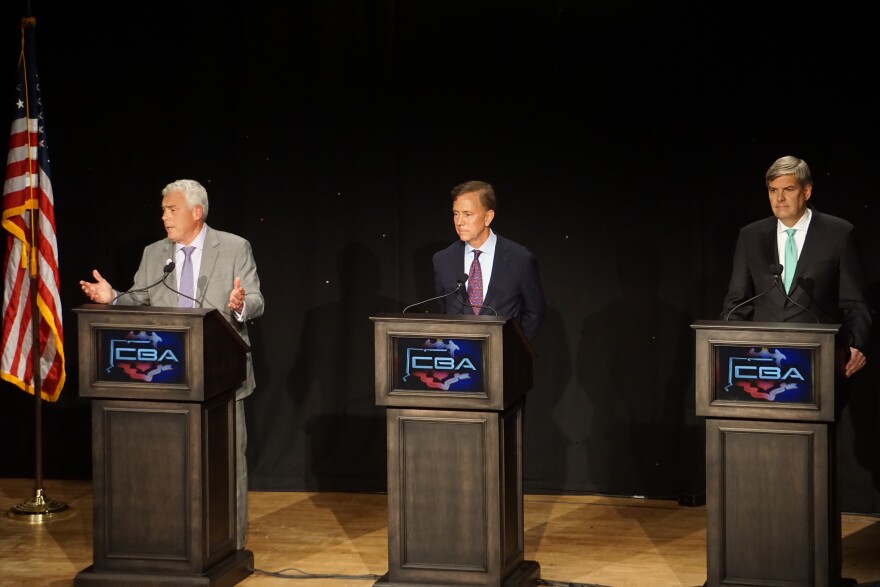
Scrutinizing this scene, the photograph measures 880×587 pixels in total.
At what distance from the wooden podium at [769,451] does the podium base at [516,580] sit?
694mm

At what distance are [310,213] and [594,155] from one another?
1.53 m

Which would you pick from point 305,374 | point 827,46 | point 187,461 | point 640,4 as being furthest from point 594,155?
point 187,461

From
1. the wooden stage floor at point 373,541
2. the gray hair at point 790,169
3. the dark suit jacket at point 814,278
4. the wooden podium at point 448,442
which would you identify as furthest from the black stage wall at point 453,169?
the wooden podium at point 448,442

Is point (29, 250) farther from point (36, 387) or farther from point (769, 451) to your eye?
point (769, 451)

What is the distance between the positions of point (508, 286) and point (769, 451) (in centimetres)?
132

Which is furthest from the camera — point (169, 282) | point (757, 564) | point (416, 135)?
point (416, 135)

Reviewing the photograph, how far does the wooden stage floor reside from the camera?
5156 millimetres

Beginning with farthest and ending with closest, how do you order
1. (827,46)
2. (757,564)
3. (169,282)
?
(827,46) < (169,282) < (757,564)

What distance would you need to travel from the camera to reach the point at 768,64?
20.4ft

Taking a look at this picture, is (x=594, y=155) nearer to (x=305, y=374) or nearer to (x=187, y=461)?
(x=305, y=374)

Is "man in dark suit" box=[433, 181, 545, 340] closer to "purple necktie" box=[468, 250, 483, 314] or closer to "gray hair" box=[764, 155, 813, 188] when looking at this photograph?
"purple necktie" box=[468, 250, 483, 314]

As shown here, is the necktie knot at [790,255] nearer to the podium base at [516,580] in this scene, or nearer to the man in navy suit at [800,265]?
the man in navy suit at [800,265]

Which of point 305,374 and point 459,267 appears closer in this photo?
point 459,267

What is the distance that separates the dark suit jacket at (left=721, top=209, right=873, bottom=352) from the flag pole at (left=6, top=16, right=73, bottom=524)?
3414mm
